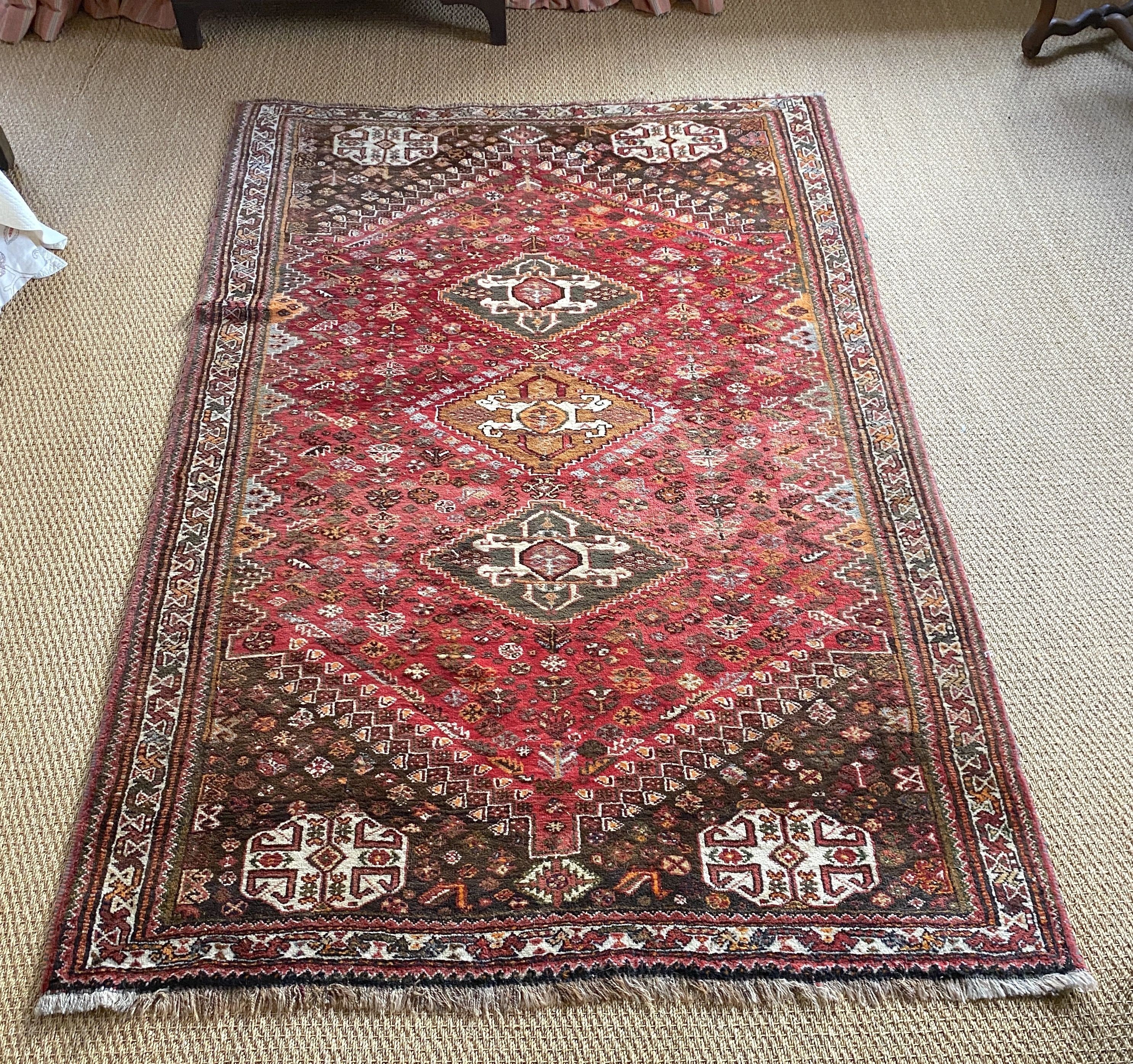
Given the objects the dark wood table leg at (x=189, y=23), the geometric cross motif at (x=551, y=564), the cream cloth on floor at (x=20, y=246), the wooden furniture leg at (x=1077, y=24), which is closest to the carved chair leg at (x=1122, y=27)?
the wooden furniture leg at (x=1077, y=24)

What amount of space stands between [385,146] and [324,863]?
76.6 inches

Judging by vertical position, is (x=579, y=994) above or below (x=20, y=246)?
below

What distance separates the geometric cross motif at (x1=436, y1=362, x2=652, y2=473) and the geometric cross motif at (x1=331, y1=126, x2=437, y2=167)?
2.75ft

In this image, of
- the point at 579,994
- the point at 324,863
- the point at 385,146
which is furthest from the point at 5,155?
the point at 579,994

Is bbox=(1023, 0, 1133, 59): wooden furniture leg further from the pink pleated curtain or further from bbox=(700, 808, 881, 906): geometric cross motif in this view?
bbox=(700, 808, 881, 906): geometric cross motif

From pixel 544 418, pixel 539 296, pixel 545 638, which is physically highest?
pixel 539 296

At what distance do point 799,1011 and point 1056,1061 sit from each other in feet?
1.11

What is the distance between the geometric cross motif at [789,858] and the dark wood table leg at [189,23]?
2.72 m

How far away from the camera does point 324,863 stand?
1786 mm

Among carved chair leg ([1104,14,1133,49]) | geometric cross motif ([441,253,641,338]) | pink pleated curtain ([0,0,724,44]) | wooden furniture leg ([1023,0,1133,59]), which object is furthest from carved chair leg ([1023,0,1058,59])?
geometric cross motif ([441,253,641,338])

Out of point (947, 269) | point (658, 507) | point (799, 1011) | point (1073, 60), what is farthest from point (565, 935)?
point (1073, 60)

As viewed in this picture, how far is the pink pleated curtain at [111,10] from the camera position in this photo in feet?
11.3

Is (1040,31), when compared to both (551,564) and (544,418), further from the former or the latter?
(551,564)

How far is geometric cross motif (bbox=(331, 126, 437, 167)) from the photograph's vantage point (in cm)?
303
